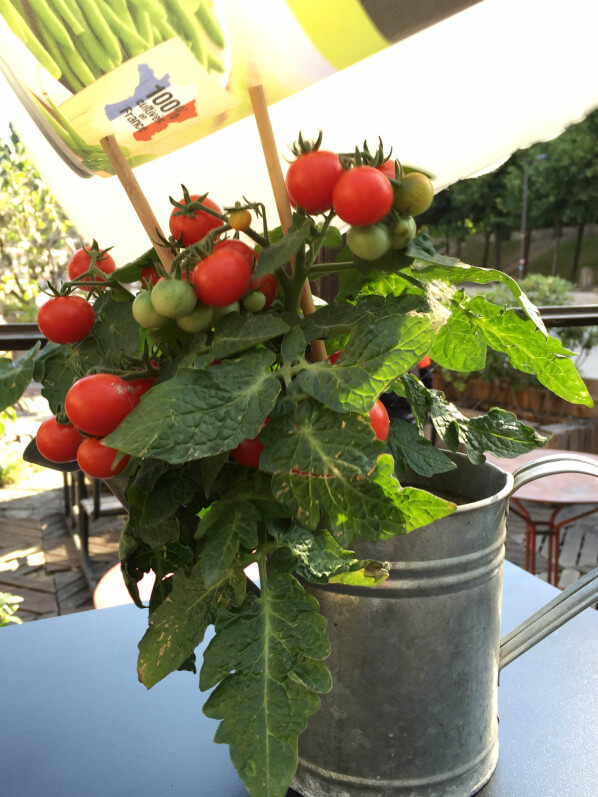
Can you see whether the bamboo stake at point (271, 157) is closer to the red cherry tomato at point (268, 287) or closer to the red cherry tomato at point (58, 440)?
the red cherry tomato at point (268, 287)

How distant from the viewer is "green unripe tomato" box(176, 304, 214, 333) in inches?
14.5

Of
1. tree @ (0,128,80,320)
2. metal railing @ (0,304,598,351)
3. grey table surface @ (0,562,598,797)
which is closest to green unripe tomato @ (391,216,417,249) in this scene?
grey table surface @ (0,562,598,797)

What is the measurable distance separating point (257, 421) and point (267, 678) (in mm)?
142

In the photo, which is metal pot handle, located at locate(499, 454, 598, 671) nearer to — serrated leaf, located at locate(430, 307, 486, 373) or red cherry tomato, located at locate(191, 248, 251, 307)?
serrated leaf, located at locate(430, 307, 486, 373)

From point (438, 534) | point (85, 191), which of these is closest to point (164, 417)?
point (438, 534)

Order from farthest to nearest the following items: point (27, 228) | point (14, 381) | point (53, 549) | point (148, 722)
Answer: point (27, 228) → point (53, 549) → point (148, 722) → point (14, 381)

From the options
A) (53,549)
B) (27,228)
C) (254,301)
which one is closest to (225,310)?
(254,301)

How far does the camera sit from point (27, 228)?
533 cm

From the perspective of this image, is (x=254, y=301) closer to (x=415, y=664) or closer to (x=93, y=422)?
(x=93, y=422)

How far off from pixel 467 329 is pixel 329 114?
0.61ft

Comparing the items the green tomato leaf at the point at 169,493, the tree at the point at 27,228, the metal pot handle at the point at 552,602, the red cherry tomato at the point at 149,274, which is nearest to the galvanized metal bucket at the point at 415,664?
the metal pot handle at the point at 552,602

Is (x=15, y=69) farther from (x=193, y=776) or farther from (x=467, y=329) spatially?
(x=193, y=776)

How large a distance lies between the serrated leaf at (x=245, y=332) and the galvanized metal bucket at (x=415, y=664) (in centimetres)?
15

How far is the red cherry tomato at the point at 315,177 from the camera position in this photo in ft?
1.21
